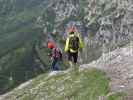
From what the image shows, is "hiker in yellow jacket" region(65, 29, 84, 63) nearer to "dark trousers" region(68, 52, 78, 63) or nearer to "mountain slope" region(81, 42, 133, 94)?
"dark trousers" region(68, 52, 78, 63)

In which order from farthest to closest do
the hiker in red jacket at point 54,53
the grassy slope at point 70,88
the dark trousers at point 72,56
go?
the hiker in red jacket at point 54,53
the dark trousers at point 72,56
the grassy slope at point 70,88

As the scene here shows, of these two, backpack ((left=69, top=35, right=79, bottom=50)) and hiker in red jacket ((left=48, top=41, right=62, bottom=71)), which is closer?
backpack ((left=69, top=35, right=79, bottom=50))

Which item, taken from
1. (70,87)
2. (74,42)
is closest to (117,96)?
(70,87)

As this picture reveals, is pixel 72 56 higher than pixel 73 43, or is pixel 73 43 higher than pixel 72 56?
pixel 73 43

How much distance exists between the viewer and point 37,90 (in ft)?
95.0

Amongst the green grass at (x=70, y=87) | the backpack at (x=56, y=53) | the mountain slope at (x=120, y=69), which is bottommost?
the green grass at (x=70, y=87)

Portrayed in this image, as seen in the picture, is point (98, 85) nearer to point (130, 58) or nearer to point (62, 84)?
point (62, 84)

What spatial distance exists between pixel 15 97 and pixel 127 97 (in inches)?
474

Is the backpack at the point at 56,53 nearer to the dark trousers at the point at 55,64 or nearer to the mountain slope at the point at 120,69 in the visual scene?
the dark trousers at the point at 55,64

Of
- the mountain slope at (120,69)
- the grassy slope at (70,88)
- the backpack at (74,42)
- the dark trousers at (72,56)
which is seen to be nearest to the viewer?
the grassy slope at (70,88)

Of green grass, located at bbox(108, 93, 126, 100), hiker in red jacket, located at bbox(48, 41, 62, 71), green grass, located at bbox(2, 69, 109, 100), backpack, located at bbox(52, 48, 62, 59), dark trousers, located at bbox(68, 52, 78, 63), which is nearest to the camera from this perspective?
green grass, located at bbox(108, 93, 126, 100)

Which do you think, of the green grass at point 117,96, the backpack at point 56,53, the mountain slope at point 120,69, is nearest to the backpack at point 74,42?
the mountain slope at point 120,69

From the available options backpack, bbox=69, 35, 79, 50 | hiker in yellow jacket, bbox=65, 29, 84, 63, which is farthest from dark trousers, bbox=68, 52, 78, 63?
backpack, bbox=69, 35, 79, 50

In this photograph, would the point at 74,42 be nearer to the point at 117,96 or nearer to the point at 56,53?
the point at 56,53
